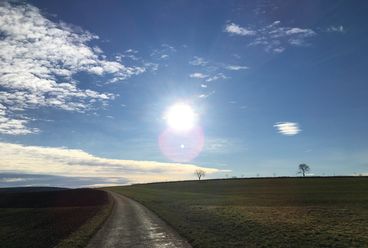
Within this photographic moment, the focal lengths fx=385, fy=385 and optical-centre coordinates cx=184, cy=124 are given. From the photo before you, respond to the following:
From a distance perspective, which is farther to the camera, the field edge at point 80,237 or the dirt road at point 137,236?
the field edge at point 80,237

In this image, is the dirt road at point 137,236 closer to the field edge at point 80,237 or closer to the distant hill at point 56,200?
the field edge at point 80,237

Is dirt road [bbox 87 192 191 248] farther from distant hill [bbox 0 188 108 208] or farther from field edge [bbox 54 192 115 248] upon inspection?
distant hill [bbox 0 188 108 208]

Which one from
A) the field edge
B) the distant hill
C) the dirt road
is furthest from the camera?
the distant hill

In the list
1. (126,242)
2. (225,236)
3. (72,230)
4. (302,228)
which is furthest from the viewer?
(72,230)

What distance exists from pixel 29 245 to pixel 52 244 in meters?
1.97

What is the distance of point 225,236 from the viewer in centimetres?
2522

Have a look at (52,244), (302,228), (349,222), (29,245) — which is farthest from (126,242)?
(349,222)

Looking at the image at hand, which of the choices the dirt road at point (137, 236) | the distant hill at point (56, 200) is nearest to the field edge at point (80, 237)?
the dirt road at point (137, 236)

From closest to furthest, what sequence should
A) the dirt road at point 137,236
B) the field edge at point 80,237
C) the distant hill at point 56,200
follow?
the dirt road at point 137,236
the field edge at point 80,237
the distant hill at point 56,200

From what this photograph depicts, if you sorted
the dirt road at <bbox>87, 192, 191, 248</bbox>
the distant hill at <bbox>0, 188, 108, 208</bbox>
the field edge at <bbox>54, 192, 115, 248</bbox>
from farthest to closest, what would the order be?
1. the distant hill at <bbox>0, 188, 108, 208</bbox>
2. the field edge at <bbox>54, 192, 115, 248</bbox>
3. the dirt road at <bbox>87, 192, 191, 248</bbox>

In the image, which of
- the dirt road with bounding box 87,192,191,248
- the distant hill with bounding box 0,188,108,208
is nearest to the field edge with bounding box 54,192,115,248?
the dirt road with bounding box 87,192,191,248

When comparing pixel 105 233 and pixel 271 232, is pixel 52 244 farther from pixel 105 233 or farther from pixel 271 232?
pixel 271 232

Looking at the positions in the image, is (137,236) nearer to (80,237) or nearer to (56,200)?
(80,237)

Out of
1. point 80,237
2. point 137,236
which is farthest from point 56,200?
point 137,236
